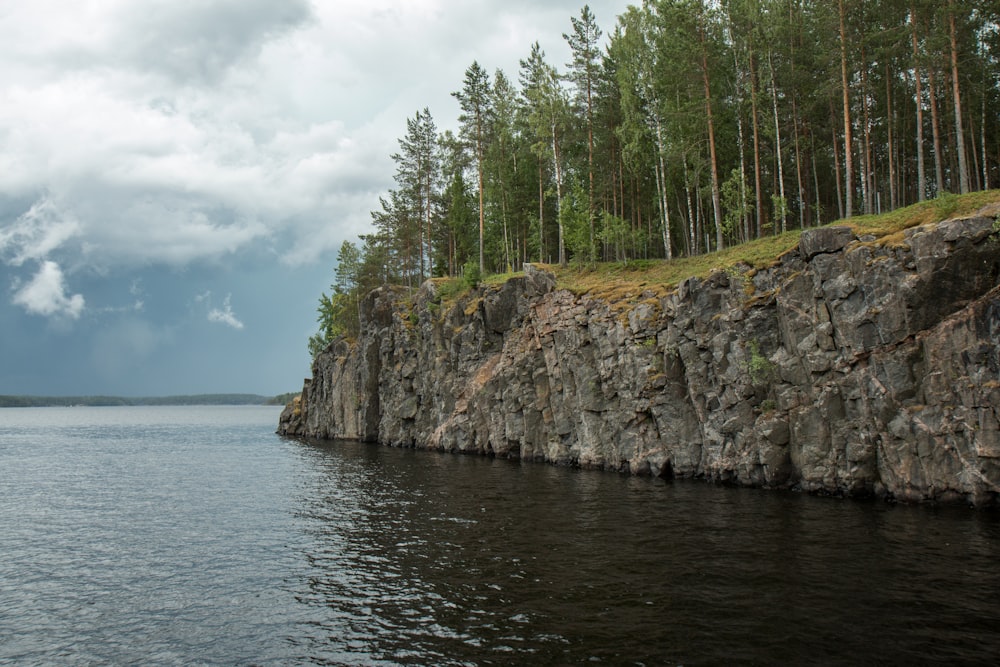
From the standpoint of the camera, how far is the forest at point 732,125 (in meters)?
45.3

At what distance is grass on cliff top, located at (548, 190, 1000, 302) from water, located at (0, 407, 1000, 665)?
15768 mm

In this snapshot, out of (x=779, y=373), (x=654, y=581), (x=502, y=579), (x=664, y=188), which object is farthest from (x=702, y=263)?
(x=502, y=579)

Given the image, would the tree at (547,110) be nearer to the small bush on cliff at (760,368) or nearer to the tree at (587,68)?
the tree at (587,68)

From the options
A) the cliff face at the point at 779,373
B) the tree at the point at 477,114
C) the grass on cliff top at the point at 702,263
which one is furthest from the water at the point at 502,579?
the tree at the point at 477,114

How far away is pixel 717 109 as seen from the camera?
54094 millimetres

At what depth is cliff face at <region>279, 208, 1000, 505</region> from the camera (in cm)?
2781

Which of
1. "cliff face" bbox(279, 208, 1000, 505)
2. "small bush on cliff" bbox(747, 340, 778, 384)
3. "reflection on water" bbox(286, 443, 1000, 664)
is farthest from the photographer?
"small bush on cliff" bbox(747, 340, 778, 384)

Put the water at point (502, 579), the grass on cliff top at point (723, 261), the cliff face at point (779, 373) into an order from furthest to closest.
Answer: the grass on cliff top at point (723, 261)
the cliff face at point (779, 373)
the water at point (502, 579)

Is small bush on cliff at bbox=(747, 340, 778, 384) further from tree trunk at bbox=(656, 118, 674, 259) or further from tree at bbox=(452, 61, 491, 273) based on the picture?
tree at bbox=(452, 61, 491, 273)

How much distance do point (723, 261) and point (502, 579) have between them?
113 ft

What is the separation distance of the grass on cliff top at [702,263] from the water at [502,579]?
15756 millimetres

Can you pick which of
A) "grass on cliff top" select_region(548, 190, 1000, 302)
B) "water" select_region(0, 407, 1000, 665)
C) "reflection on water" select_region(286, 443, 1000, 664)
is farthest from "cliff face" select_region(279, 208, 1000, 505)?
"reflection on water" select_region(286, 443, 1000, 664)

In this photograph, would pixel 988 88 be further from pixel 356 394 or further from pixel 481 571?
pixel 356 394

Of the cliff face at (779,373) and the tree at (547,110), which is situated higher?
the tree at (547,110)
